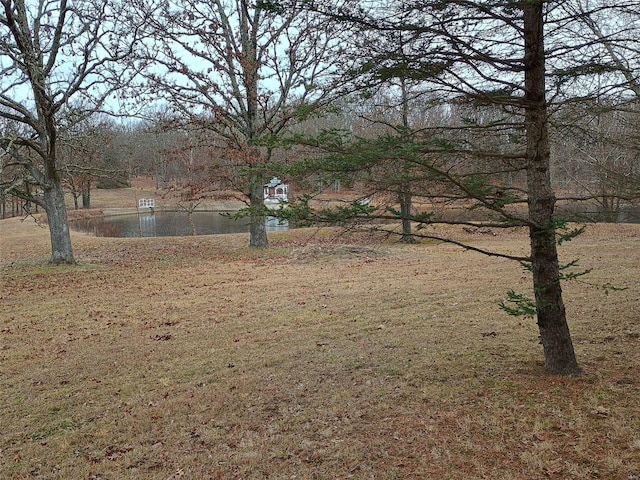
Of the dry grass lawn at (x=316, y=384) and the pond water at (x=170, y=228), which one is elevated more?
the pond water at (x=170, y=228)

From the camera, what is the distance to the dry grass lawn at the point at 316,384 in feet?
10.8

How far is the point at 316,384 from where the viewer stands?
186 inches

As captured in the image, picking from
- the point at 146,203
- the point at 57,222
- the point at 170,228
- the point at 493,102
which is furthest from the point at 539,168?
the point at 146,203

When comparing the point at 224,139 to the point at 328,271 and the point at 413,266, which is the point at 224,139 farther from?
Answer: the point at 413,266

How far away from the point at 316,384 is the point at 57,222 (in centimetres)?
1056

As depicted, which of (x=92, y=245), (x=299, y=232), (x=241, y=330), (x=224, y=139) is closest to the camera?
(x=241, y=330)

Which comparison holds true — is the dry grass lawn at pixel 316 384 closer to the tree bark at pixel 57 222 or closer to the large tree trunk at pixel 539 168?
the large tree trunk at pixel 539 168

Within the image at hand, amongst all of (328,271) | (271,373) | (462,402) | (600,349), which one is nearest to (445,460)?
(462,402)

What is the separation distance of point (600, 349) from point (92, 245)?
17.5 metres

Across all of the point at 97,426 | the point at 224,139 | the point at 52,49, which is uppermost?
the point at 52,49

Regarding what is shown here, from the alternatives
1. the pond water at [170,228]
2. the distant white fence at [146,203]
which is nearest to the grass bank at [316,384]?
the pond water at [170,228]

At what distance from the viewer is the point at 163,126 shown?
Answer: 1465cm

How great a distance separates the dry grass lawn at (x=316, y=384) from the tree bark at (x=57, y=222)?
3131 millimetres

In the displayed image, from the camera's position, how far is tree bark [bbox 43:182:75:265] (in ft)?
40.8
